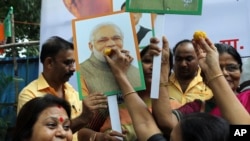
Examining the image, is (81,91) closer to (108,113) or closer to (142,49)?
(108,113)

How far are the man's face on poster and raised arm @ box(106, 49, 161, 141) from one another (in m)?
0.06

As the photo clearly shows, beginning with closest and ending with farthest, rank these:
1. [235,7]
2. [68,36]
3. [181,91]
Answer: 1. [181,91]
2. [235,7]
3. [68,36]

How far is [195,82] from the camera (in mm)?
2973

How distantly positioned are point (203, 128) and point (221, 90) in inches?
12.7

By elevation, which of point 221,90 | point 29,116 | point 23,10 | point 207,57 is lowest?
point 29,116

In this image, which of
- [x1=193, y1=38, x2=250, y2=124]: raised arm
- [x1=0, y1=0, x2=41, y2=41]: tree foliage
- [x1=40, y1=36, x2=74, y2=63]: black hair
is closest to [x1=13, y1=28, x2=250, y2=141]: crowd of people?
[x1=193, y1=38, x2=250, y2=124]: raised arm

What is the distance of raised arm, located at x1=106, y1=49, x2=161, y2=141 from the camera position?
2.12 m

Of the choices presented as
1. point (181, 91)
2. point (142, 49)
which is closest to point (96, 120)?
point (142, 49)

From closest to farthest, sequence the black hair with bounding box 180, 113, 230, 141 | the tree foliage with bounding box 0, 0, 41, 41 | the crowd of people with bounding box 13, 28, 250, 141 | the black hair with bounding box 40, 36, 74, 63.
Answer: the black hair with bounding box 180, 113, 230, 141, the crowd of people with bounding box 13, 28, 250, 141, the black hair with bounding box 40, 36, 74, 63, the tree foliage with bounding box 0, 0, 41, 41

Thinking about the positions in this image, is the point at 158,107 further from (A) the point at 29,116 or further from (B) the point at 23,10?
(B) the point at 23,10

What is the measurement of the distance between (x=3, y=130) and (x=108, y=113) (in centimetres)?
228

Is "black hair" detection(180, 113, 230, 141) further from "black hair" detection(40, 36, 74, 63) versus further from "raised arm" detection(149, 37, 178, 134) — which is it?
"black hair" detection(40, 36, 74, 63)

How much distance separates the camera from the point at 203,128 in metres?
1.68

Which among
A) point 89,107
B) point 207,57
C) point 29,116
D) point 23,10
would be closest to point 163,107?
point 207,57
